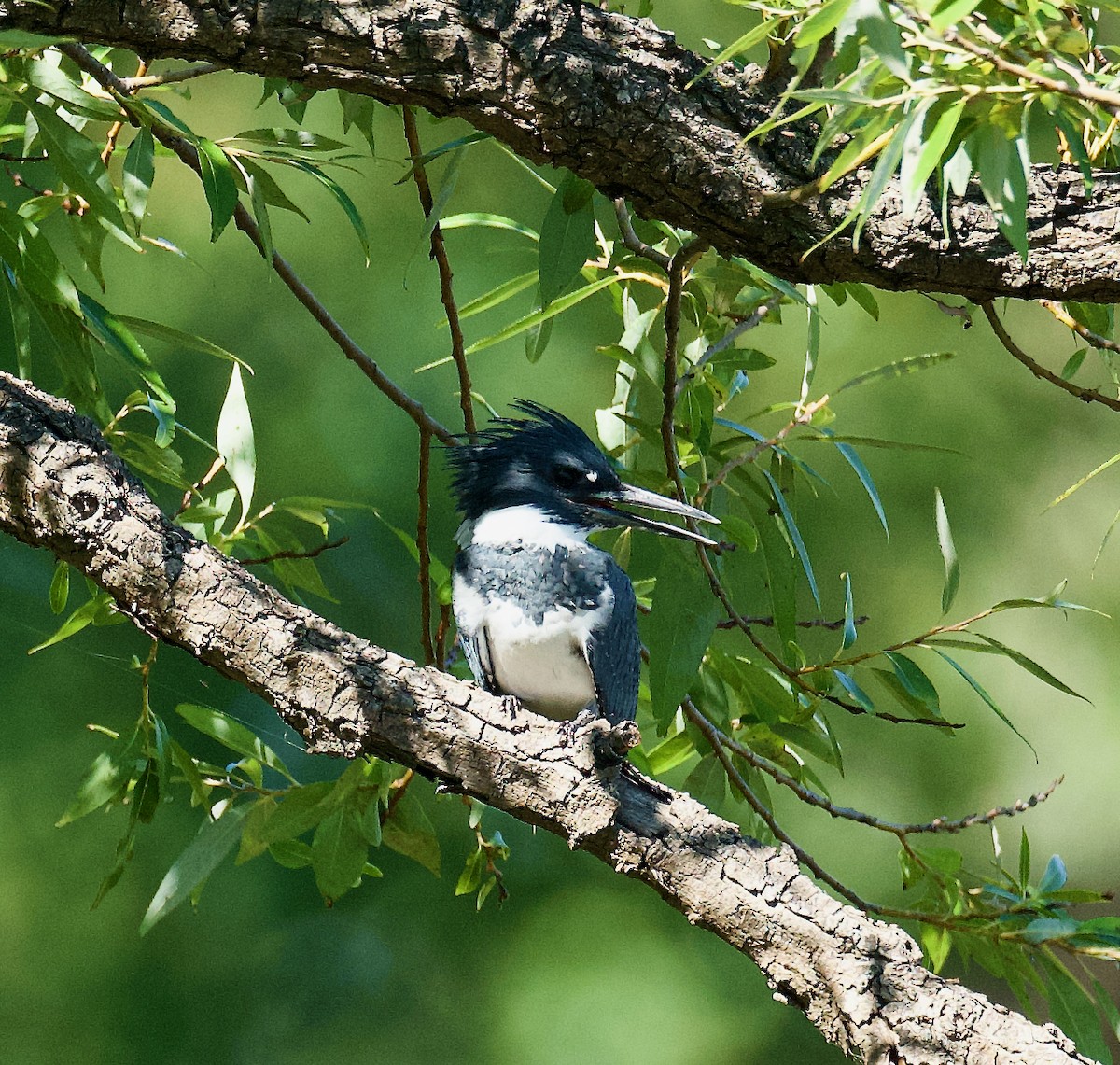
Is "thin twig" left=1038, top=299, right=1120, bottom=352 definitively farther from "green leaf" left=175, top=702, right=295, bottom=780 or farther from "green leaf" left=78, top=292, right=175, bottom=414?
"green leaf" left=175, top=702, right=295, bottom=780

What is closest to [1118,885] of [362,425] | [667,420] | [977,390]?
[977,390]

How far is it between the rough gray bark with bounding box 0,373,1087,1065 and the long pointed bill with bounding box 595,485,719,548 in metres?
0.37

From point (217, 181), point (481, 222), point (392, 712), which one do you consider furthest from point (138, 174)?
point (392, 712)

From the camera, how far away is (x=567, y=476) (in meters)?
1.59

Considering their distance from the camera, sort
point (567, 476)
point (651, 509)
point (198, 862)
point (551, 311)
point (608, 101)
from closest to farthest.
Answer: point (608, 101) < point (551, 311) < point (198, 862) < point (651, 509) < point (567, 476)

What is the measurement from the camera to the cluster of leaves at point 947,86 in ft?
2.10

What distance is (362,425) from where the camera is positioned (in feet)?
8.56

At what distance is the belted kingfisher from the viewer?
4.83 ft

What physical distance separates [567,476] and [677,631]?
0.42 m

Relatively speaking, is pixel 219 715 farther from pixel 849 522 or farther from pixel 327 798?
pixel 849 522

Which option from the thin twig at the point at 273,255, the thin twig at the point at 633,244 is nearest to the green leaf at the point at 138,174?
the thin twig at the point at 273,255

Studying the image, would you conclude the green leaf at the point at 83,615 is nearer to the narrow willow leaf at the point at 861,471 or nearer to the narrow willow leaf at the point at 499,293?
the narrow willow leaf at the point at 499,293

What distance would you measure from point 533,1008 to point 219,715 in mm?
1658

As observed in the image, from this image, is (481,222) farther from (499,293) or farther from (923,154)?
(923,154)
